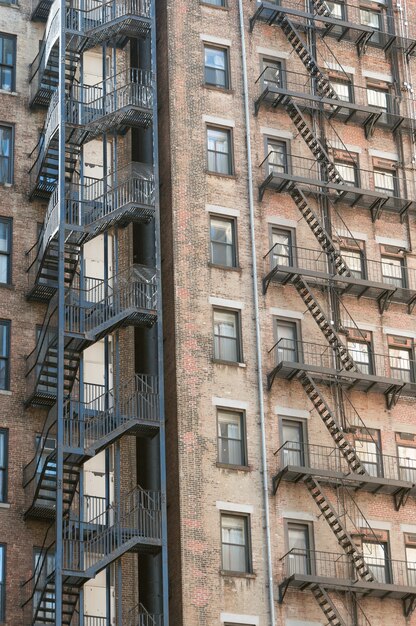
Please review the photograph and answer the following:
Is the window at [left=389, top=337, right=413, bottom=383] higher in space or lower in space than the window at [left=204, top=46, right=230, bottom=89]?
lower

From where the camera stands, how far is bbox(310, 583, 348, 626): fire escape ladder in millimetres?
53156

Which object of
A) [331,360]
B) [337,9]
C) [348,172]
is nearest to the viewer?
[331,360]

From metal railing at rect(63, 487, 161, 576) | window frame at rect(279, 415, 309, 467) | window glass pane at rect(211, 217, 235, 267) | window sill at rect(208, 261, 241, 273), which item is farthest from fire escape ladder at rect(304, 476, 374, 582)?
window glass pane at rect(211, 217, 235, 267)

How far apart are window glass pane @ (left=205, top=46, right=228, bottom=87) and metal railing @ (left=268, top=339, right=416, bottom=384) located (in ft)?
35.8

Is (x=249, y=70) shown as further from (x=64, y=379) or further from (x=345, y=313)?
(x=64, y=379)

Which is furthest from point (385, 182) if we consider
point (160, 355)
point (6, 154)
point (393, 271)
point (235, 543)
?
point (235, 543)

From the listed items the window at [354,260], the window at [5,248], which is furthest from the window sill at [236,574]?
the window at [354,260]

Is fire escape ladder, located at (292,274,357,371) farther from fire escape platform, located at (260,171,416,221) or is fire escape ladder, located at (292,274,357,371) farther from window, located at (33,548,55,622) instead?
window, located at (33,548,55,622)

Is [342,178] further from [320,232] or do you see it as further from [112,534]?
[112,534]

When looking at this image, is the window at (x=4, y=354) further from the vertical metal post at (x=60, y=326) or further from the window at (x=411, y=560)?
the window at (x=411, y=560)

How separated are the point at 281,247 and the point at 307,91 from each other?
287 inches

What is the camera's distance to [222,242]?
58844mm

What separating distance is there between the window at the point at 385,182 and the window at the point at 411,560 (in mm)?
14460

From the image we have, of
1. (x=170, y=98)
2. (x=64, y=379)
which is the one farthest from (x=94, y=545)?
(x=170, y=98)
